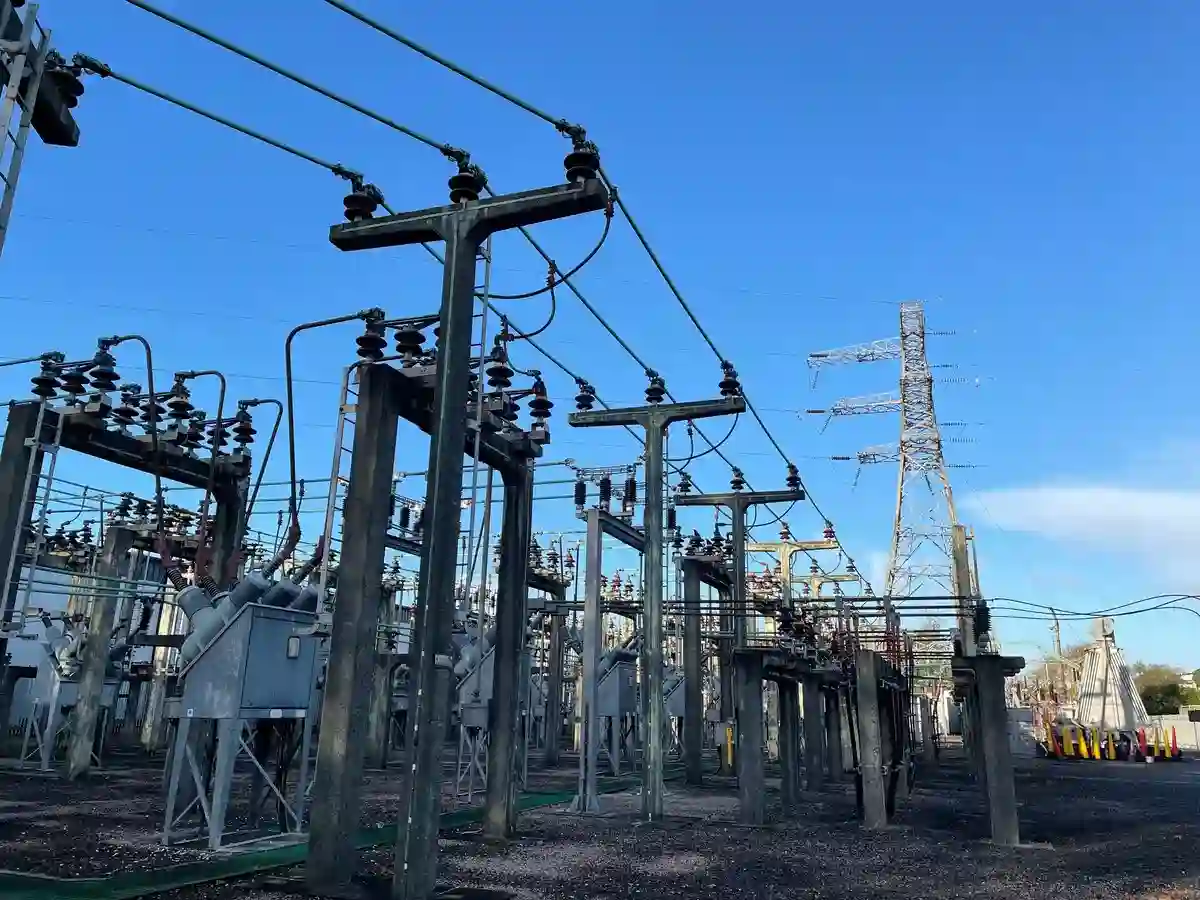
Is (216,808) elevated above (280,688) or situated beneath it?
situated beneath

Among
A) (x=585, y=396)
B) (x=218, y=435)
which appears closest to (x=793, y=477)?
(x=585, y=396)

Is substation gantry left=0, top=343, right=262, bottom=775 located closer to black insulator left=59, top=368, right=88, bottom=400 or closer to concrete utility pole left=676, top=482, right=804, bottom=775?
black insulator left=59, top=368, right=88, bottom=400

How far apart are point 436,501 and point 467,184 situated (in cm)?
378

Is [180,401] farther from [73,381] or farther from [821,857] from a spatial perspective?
[821,857]

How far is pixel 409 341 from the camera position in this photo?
12008 mm

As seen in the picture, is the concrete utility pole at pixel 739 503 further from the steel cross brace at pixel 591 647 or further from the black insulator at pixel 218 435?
the black insulator at pixel 218 435

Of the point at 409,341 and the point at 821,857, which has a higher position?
the point at 409,341

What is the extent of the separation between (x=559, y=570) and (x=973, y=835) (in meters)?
21.2

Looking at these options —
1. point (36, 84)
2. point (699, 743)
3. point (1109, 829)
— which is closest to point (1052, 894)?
point (1109, 829)

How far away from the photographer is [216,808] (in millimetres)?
12070

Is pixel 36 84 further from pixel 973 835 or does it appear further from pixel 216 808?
pixel 973 835

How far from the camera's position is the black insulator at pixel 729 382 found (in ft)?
60.7

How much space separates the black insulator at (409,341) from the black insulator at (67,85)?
14.6 ft

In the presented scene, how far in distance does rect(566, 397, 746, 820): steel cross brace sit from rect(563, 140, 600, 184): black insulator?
9.57 m
